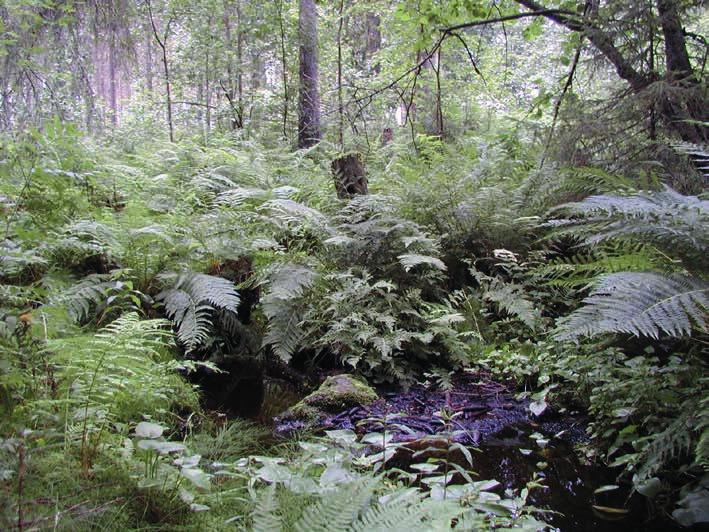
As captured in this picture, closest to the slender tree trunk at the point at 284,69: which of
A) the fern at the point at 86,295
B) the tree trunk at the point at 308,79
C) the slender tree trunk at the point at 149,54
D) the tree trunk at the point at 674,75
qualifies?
the tree trunk at the point at 308,79

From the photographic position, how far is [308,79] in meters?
7.79

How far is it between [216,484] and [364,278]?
2282 millimetres

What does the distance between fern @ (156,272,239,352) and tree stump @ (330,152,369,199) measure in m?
1.97

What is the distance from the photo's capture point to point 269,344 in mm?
3883

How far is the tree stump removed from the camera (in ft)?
17.2

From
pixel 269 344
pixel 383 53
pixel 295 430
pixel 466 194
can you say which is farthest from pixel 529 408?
pixel 383 53

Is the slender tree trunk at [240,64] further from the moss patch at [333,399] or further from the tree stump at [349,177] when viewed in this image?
the moss patch at [333,399]

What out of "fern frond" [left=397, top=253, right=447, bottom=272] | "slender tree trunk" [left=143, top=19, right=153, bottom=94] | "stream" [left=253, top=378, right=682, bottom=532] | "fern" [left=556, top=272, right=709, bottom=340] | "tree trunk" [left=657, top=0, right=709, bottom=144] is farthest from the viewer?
"slender tree trunk" [left=143, top=19, right=153, bottom=94]

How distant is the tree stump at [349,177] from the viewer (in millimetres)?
5246

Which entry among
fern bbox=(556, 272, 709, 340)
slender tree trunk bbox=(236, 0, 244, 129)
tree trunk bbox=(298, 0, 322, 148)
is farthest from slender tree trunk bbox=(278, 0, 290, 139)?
fern bbox=(556, 272, 709, 340)

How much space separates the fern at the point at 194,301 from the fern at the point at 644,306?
2208mm

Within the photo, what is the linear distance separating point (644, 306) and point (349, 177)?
11.9ft

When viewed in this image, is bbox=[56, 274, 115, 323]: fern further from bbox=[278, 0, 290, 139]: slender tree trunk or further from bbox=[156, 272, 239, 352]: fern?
bbox=[278, 0, 290, 139]: slender tree trunk

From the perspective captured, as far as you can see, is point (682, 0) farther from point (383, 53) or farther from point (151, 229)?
point (383, 53)
